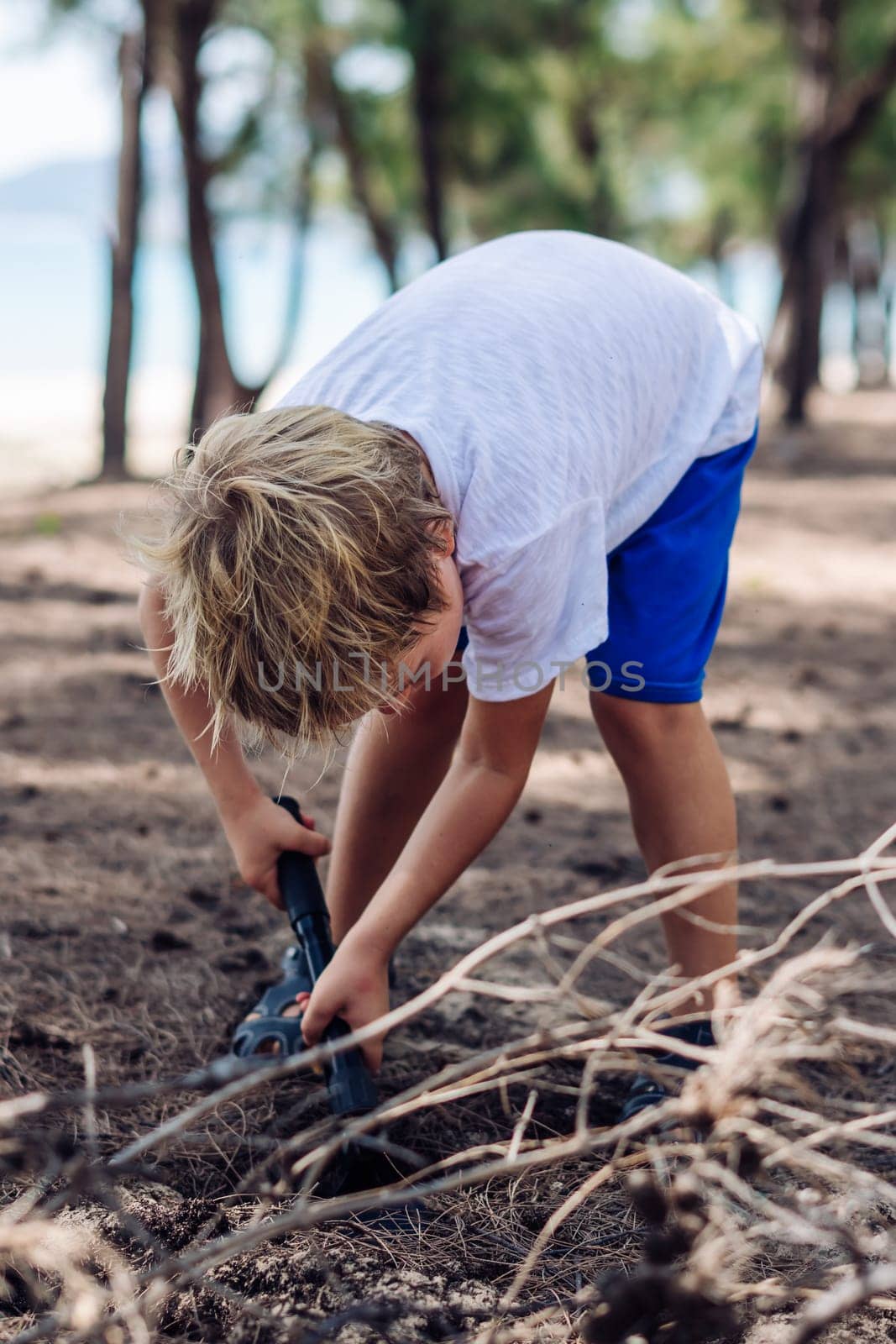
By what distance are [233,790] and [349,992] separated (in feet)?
1.36

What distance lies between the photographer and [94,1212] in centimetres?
165

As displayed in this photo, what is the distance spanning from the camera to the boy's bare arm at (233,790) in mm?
1930

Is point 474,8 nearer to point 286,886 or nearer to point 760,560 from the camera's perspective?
point 760,560

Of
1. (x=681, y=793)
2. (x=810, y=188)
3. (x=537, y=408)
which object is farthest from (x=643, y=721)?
(x=810, y=188)

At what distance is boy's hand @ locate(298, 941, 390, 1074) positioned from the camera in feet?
5.66

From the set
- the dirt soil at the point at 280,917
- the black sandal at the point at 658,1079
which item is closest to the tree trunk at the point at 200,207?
the dirt soil at the point at 280,917

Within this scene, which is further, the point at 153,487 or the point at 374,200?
the point at 374,200

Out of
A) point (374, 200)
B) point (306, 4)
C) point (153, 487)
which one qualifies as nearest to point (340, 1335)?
point (153, 487)

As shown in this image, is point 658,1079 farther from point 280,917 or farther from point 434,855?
point 280,917

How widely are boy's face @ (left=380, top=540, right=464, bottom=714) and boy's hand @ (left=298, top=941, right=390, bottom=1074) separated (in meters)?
0.38

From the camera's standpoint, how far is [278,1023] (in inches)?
81.9

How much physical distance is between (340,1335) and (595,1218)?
454 mm

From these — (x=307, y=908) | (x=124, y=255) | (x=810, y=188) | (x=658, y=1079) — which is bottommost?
(x=658, y=1079)

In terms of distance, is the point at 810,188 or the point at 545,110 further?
the point at 545,110
